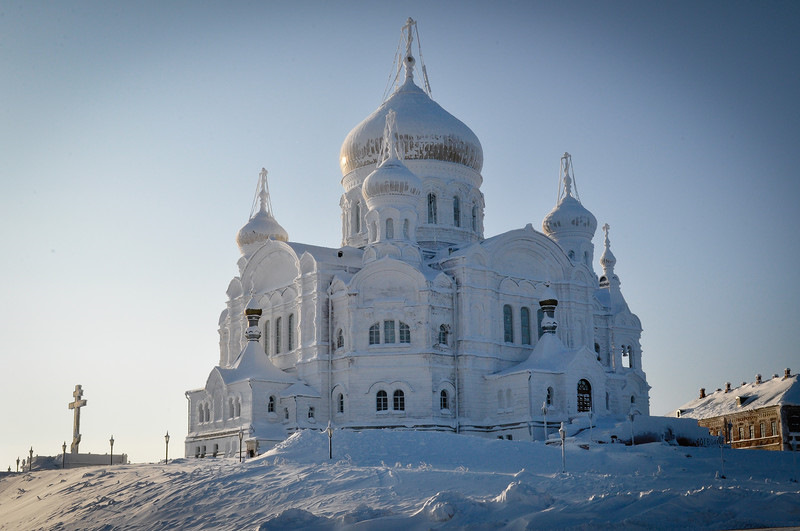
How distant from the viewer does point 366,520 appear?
22.8 metres

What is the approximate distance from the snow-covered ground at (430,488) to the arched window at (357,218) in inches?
630

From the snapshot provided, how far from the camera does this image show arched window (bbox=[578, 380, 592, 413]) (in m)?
43.7

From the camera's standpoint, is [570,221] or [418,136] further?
[570,221]

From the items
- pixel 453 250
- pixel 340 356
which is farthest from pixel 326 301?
pixel 453 250

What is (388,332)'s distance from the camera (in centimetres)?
4366

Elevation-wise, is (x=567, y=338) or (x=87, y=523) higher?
(x=567, y=338)

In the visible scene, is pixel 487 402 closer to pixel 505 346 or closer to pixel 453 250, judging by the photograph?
pixel 505 346

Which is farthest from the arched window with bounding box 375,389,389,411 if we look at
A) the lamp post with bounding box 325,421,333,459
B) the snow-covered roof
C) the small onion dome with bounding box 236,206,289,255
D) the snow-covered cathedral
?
the snow-covered roof

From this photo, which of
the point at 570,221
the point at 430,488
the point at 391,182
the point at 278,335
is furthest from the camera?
the point at 570,221

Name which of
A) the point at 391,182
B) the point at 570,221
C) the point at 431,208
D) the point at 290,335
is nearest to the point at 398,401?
the point at 290,335

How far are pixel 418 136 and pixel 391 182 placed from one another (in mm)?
5165

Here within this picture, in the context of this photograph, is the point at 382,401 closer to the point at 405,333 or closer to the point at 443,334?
the point at 405,333

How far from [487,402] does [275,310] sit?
1079cm

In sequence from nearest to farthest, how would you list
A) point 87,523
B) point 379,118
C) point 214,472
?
point 87,523
point 214,472
point 379,118
